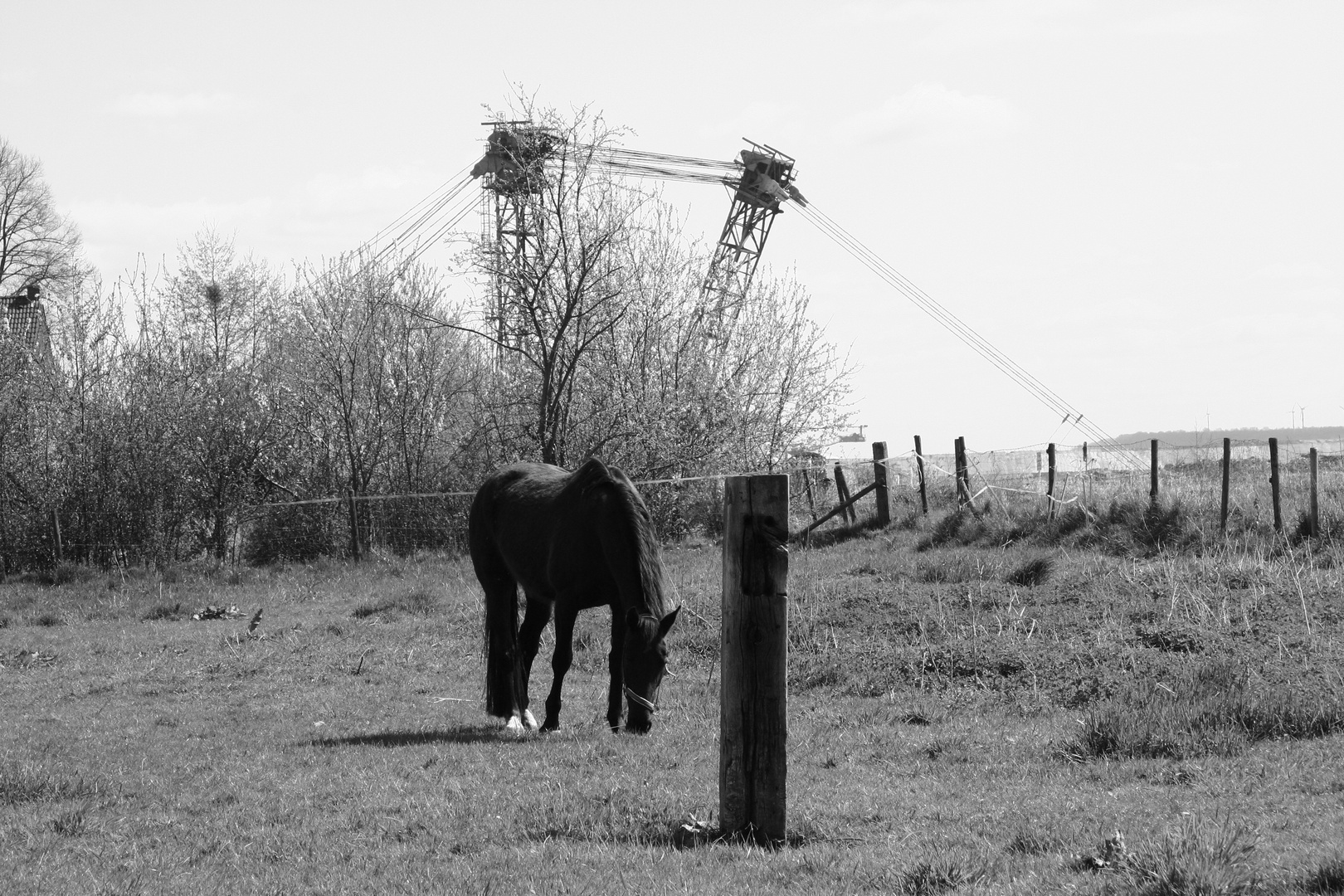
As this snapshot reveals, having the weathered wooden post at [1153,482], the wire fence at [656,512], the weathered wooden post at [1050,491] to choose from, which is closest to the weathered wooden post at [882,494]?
the wire fence at [656,512]

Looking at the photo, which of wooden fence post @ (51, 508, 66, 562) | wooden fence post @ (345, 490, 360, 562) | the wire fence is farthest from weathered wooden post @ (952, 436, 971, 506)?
wooden fence post @ (51, 508, 66, 562)

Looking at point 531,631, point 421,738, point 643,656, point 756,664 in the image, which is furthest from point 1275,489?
point 756,664

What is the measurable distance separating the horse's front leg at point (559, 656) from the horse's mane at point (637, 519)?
780 mm

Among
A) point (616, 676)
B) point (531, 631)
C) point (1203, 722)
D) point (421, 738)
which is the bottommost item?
point (421, 738)

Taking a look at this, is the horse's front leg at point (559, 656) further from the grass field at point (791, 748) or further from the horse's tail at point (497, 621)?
the horse's tail at point (497, 621)

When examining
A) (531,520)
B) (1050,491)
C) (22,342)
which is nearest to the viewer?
(531,520)

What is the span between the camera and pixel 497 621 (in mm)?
9828

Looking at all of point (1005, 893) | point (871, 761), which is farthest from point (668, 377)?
point (1005, 893)

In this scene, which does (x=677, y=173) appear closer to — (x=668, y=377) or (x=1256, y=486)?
(x=668, y=377)

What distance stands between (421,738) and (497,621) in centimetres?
152

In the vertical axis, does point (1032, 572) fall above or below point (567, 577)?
below

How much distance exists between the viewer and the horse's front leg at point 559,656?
8797 mm

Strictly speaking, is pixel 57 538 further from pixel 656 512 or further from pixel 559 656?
pixel 559 656

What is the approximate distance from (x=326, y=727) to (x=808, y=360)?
20357 mm
